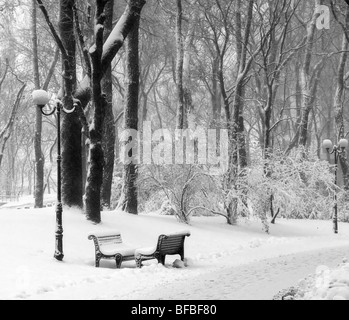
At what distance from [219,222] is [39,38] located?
16.7m

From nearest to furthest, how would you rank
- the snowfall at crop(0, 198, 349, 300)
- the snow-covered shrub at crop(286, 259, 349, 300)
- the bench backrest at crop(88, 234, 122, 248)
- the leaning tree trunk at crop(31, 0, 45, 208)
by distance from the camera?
the snow-covered shrub at crop(286, 259, 349, 300)
the snowfall at crop(0, 198, 349, 300)
the bench backrest at crop(88, 234, 122, 248)
the leaning tree trunk at crop(31, 0, 45, 208)

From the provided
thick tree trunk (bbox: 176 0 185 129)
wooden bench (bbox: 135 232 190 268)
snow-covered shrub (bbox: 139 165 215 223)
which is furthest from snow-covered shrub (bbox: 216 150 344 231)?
wooden bench (bbox: 135 232 190 268)

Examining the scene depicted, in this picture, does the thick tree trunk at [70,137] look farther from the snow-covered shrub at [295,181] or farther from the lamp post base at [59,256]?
the snow-covered shrub at [295,181]

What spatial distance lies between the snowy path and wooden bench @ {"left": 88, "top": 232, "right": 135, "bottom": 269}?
81.2 inches

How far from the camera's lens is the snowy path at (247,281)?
8469 millimetres

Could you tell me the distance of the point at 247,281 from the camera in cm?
990

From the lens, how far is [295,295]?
25.2ft

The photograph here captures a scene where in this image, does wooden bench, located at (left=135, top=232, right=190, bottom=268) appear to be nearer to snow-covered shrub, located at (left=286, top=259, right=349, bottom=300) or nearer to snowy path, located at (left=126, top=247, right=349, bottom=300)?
snowy path, located at (left=126, top=247, right=349, bottom=300)

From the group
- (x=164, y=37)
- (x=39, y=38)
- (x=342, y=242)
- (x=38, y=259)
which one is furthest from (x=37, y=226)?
(x=39, y=38)

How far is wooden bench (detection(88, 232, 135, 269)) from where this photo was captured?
11.8 m

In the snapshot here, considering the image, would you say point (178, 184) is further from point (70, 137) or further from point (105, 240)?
point (105, 240)

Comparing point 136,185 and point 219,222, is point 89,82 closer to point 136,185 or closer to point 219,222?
point 136,185

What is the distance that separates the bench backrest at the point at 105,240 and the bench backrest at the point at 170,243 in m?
1.33

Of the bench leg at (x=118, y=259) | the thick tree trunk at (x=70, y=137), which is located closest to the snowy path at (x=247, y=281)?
the bench leg at (x=118, y=259)
